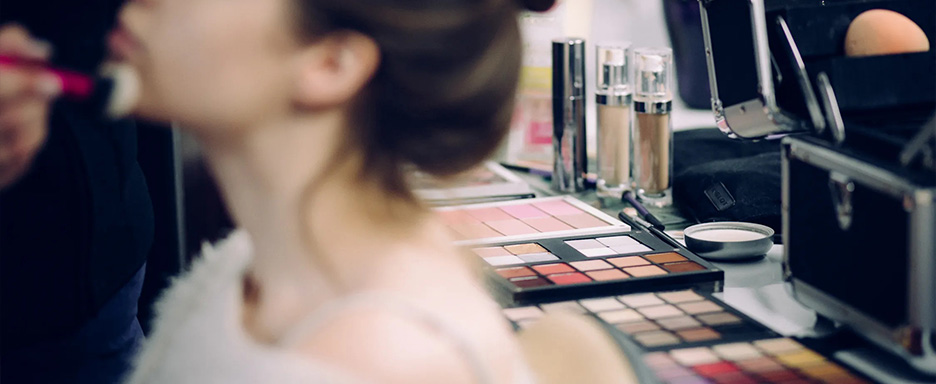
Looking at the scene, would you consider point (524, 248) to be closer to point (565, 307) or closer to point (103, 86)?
point (565, 307)

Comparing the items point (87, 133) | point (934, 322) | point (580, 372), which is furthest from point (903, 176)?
point (87, 133)

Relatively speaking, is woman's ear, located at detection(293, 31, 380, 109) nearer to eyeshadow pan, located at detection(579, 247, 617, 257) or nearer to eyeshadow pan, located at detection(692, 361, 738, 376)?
eyeshadow pan, located at detection(692, 361, 738, 376)

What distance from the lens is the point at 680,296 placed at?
0.99 m

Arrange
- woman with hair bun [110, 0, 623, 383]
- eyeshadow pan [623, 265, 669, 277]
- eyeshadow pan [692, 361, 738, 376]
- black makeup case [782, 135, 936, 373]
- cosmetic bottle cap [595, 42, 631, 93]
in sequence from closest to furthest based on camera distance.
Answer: woman with hair bun [110, 0, 623, 383] < black makeup case [782, 135, 936, 373] < eyeshadow pan [692, 361, 738, 376] < eyeshadow pan [623, 265, 669, 277] < cosmetic bottle cap [595, 42, 631, 93]

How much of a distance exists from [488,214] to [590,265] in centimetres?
28

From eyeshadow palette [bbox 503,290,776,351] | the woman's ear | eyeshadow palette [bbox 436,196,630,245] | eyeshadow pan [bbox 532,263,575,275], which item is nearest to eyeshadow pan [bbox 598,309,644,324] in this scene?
eyeshadow palette [bbox 503,290,776,351]

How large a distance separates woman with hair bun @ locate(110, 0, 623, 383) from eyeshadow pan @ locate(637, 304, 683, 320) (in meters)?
0.37

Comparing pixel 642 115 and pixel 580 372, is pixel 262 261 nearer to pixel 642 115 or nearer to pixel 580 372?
pixel 580 372

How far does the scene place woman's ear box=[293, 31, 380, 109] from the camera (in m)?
0.58

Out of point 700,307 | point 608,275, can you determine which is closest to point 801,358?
point 700,307

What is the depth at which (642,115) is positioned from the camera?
1318 mm

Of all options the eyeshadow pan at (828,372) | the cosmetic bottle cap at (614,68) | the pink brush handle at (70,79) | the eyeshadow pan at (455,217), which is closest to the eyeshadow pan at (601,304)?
the eyeshadow pan at (828,372)

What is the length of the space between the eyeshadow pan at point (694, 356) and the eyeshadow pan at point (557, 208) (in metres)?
0.46

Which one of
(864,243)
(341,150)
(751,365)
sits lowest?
(751,365)
